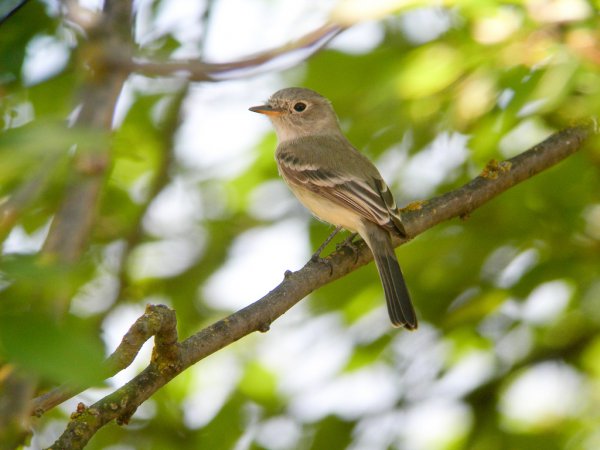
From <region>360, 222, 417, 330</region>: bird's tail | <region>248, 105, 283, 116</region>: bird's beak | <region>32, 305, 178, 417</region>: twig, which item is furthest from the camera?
<region>248, 105, 283, 116</region>: bird's beak

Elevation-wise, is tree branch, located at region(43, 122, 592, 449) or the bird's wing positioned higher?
tree branch, located at region(43, 122, 592, 449)

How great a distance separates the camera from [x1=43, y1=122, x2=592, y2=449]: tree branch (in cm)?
260

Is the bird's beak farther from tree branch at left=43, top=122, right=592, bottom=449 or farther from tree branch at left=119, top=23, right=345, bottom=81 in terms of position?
tree branch at left=119, top=23, right=345, bottom=81

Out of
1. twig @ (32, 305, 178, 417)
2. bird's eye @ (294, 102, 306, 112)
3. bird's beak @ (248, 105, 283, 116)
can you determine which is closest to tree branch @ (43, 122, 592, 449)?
twig @ (32, 305, 178, 417)

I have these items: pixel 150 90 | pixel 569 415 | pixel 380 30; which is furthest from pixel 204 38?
pixel 569 415

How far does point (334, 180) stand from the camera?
5395 mm

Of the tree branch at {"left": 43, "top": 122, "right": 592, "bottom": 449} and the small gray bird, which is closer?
the tree branch at {"left": 43, "top": 122, "right": 592, "bottom": 449}

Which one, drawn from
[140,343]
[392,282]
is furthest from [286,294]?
[392,282]

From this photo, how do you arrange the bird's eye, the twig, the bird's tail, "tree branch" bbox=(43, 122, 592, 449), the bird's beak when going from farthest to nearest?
the bird's eye < the bird's beak < the bird's tail < "tree branch" bbox=(43, 122, 592, 449) < the twig

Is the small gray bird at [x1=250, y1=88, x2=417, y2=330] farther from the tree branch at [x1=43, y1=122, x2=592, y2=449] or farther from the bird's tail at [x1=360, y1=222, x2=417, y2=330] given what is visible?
the tree branch at [x1=43, y1=122, x2=592, y2=449]

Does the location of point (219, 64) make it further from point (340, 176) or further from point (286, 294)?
point (340, 176)

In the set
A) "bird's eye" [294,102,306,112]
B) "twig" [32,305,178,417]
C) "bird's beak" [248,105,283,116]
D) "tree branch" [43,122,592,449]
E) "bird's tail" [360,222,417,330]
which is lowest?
"bird's eye" [294,102,306,112]

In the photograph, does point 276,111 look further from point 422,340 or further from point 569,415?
point 569,415

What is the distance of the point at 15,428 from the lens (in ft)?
6.10
